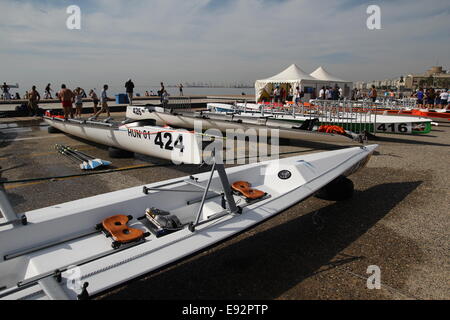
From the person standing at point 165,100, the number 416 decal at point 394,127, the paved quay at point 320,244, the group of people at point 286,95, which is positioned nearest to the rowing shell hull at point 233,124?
the person standing at point 165,100

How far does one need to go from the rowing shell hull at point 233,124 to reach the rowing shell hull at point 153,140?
3639 mm

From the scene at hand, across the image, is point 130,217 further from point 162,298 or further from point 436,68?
point 436,68

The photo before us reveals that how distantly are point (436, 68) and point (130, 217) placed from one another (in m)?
196

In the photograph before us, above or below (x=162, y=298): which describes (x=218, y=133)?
above

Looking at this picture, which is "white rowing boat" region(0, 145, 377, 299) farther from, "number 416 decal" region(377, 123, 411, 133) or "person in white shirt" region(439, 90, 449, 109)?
"person in white shirt" region(439, 90, 449, 109)

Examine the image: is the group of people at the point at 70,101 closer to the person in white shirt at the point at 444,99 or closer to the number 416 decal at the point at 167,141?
the number 416 decal at the point at 167,141

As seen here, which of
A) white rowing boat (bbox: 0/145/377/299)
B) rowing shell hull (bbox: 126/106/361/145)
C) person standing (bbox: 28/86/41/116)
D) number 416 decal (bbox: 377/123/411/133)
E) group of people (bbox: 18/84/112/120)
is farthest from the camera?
person standing (bbox: 28/86/41/116)

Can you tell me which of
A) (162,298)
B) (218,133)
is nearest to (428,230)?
(162,298)

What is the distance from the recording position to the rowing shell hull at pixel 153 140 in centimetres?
611

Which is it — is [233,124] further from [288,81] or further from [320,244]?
[288,81]

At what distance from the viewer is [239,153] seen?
9.00 m

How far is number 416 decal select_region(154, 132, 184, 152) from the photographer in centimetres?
629

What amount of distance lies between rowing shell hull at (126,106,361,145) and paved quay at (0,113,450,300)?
182 centimetres

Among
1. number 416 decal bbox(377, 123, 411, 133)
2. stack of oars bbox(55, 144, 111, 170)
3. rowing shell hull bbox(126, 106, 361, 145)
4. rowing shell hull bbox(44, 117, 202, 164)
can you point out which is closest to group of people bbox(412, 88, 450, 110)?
number 416 decal bbox(377, 123, 411, 133)
